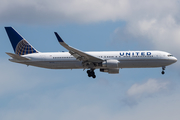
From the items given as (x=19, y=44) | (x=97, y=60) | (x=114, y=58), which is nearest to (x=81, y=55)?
(x=97, y=60)

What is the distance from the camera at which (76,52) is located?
191 feet

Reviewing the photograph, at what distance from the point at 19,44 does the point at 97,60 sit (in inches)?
A: 597

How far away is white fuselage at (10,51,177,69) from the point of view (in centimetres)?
6025

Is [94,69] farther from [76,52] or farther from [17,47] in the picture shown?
[17,47]

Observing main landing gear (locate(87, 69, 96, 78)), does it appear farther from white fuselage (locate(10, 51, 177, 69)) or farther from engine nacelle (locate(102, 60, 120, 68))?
engine nacelle (locate(102, 60, 120, 68))

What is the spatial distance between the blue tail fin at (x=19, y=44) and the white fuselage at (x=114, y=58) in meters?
2.18

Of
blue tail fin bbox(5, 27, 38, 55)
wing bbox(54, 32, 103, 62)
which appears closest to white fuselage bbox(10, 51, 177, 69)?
wing bbox(54, 32, 103, 62)

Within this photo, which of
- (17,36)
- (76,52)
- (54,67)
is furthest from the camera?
(17,36)

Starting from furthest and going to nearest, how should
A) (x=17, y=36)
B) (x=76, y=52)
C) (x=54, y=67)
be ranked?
(x=17, y=36)
(x=54, y=67)
(x=76, y=52)

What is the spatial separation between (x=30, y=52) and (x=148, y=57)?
67.7ft

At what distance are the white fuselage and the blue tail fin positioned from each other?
2183 mm

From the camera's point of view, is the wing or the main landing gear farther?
the main landing gear

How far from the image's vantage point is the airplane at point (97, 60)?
60.1 metres

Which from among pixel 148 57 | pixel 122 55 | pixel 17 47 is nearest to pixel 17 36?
pixel 17 47
